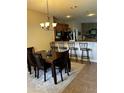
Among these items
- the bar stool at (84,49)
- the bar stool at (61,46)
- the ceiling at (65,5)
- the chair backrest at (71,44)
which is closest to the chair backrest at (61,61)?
the ceiling at (65,5)

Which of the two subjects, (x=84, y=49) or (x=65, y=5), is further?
(x=84, y=49)

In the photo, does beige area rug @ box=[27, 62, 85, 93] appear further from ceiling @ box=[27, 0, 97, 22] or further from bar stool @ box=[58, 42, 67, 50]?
bar stool @ box=[58, 42, 67, 50]

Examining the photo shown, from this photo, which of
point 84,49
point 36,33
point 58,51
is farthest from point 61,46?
point 36,33

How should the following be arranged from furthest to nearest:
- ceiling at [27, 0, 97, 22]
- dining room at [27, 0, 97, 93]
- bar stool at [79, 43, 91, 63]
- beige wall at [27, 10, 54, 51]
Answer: bar stool at [79, 43, 91, 63] < beige wall at [27, 10, 54, 51] < ceiling at [27, 0, 97, 22] < dining room at [27, 0, 97, 93]

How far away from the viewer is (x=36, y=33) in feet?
21.1

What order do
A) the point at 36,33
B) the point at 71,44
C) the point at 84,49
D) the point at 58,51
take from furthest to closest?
the point at 71,44
the point at 58,51
the point at 36,33
the point at 84,49

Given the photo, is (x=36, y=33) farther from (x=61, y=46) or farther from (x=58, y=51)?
(x=61, y=46)

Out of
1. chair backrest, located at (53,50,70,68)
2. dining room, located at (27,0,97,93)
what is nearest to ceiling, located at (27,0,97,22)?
dining room, located at (27,0,97,93)

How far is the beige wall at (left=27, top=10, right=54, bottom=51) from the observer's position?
233 inches

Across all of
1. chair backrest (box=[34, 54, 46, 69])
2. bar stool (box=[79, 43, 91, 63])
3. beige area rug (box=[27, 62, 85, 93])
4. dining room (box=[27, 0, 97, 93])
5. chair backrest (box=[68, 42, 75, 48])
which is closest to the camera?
beige area rug (box=[27, 62, 85, 93])
